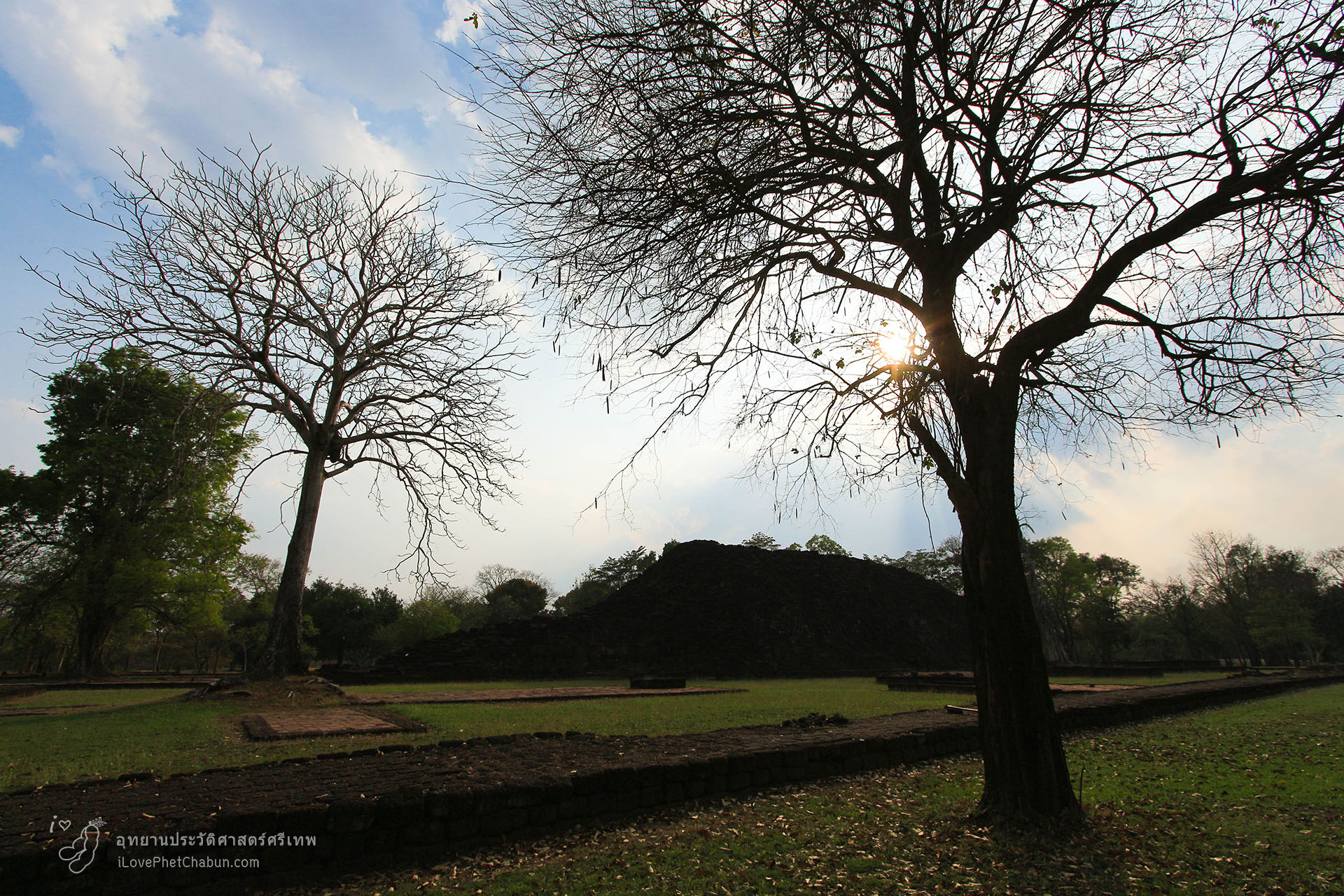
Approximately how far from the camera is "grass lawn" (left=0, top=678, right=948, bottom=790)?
5.11 metres

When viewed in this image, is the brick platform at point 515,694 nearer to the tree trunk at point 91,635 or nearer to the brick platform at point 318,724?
the brick platform at point 318,724

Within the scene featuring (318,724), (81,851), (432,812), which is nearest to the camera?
(81,851)

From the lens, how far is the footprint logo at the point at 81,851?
2504 millimetres

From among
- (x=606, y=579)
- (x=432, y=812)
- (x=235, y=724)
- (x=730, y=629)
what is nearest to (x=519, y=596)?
(x=606, y=579)

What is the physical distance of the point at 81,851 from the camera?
2537 mm

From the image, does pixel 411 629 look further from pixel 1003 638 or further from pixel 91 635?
pixel 1003 638

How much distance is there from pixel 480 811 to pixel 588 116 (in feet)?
14.1

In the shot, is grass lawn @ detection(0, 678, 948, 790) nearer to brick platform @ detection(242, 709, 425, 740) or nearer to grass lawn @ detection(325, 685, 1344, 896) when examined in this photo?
brick platform @ detection(242, 709, 425, 740)

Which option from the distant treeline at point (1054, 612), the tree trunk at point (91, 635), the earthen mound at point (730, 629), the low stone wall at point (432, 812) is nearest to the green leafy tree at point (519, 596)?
the distant treeline at point (1054, 612)

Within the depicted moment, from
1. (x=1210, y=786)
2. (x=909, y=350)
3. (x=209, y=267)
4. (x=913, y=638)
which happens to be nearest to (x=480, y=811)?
(x=909, y=350)

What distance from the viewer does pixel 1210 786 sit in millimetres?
4844

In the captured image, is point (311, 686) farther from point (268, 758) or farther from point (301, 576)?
point (268, 758)

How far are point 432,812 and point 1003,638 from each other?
3285mm

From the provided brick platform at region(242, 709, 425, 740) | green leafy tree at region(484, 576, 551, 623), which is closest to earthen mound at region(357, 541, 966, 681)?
brick platform at region(242, 709, 425, 740)
